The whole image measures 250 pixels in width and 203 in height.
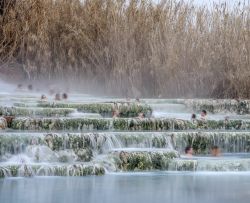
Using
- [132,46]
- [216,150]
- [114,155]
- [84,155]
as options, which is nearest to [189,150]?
[216,150]

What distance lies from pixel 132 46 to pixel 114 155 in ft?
23.3

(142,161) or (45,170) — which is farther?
(142,161)

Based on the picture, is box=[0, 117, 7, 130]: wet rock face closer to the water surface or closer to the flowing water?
the flowing water

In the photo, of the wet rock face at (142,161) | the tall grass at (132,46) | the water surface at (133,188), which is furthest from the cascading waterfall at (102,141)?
the tall grass at (132,46)

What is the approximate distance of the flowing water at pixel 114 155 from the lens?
7832 millimetres

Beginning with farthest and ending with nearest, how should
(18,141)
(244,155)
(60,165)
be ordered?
1. (244,155)
2. (18,141)
3. (60,165)

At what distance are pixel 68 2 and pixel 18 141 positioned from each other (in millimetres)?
8754

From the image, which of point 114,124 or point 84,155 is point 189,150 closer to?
point 114,124

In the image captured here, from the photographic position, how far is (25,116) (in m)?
11.7

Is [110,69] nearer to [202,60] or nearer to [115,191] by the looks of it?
[202,60]

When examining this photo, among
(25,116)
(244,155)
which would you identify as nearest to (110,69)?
(25,116)

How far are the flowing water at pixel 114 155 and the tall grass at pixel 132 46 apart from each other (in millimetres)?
2541

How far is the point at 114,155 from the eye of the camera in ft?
31.5

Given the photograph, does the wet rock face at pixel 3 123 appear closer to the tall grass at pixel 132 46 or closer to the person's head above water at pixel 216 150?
the person's head above water at pixel 216 150
